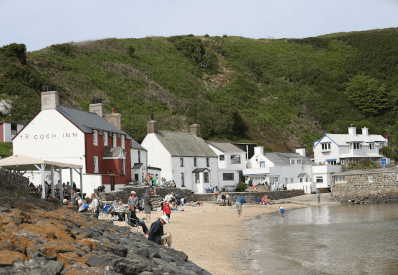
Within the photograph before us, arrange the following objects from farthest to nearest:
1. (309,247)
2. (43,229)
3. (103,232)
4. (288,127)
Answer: (288,127)
(309,247)
(103,232)
(43,229)

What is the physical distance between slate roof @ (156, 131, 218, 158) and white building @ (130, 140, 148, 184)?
3.21 m

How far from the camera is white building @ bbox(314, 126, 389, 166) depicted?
2606 inches

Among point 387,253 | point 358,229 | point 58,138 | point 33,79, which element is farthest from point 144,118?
point 387,253

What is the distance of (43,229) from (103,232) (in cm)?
308

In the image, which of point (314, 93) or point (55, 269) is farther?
point (314, 93)

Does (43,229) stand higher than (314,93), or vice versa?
(314,93)

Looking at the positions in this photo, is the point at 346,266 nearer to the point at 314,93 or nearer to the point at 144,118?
the point at 144,118

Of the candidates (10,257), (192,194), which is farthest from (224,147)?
(10,257)

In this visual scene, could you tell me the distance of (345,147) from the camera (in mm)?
66500

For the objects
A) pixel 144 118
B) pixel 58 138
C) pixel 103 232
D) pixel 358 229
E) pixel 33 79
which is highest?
pixel 33 79

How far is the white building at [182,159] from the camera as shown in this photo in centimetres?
4931

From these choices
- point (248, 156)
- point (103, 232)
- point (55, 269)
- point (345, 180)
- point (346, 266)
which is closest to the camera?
point (55, 269)

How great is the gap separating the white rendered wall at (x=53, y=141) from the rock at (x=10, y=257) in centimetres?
2902

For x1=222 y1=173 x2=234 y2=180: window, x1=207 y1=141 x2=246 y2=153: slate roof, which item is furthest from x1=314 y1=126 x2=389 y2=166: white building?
x1=222 y1=173 x2=234 y2=180: window
